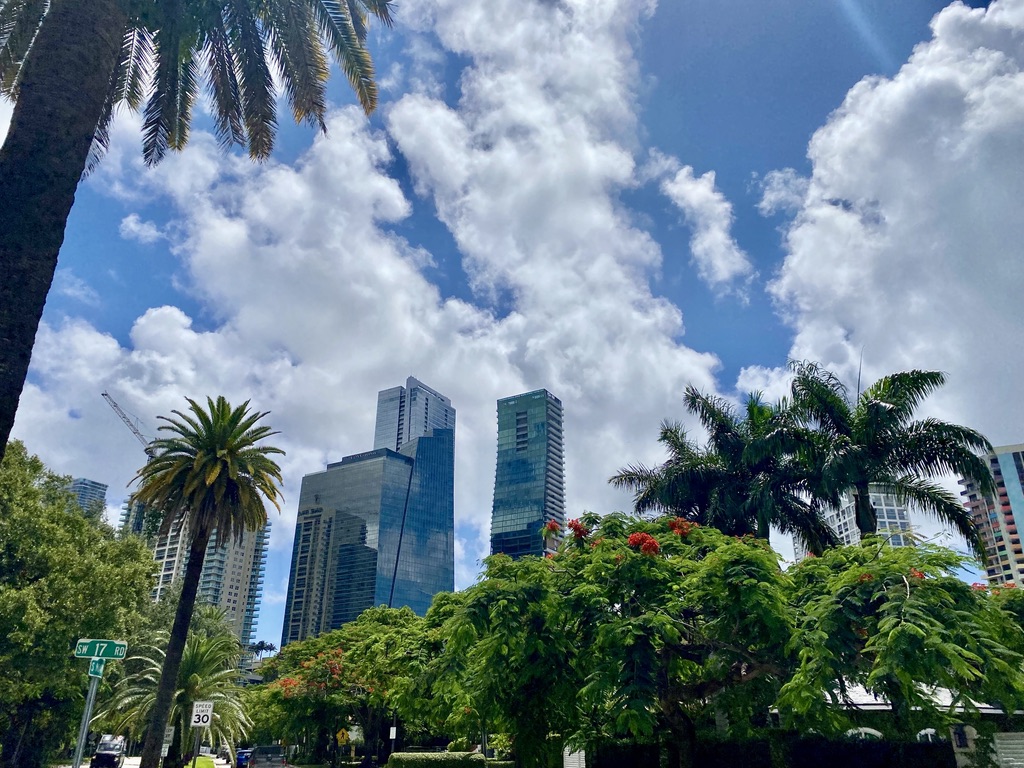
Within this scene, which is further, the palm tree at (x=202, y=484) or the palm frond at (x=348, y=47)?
the palm tree at (x=202, y=484)

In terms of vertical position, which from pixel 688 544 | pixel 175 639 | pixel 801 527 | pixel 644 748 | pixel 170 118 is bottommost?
pixel 644 748

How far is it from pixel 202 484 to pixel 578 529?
1553 centimetres

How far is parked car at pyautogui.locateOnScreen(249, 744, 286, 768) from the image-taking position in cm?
4375

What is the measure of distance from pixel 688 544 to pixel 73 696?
86.4 feet

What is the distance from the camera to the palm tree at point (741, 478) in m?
27.8

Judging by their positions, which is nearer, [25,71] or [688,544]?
[25,71]

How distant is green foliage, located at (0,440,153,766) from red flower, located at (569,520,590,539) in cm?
1860

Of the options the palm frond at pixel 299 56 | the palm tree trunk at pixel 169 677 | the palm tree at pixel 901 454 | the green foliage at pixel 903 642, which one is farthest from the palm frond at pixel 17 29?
the palm tree at pixel 901 454

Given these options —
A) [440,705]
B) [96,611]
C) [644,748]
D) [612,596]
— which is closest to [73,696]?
[96,611]

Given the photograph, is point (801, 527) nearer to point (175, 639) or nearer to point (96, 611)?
point (175, 639)

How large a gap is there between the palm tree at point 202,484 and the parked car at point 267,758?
1909 centimetres

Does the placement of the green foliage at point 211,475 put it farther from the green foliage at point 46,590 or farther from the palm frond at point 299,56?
the palm frond at point 299,56

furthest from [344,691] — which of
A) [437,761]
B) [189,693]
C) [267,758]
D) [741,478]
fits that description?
[741,478]

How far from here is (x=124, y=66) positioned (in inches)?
652
